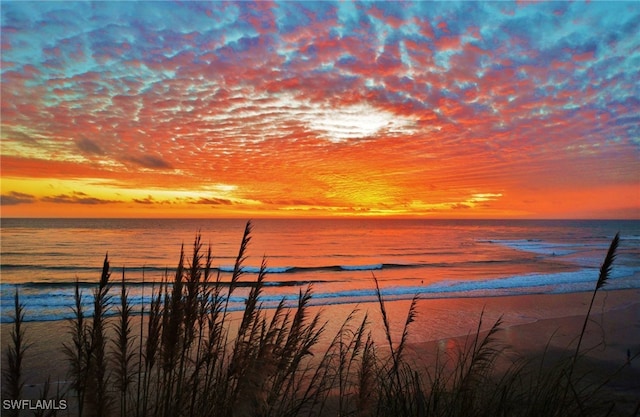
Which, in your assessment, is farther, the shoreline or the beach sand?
the shoreline

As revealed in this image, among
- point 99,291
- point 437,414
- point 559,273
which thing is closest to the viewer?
point 99,291

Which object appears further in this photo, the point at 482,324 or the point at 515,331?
the point at 482,324

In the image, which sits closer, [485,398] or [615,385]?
[485,398]

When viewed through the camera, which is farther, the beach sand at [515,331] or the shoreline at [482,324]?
the shoreline at [482,324]

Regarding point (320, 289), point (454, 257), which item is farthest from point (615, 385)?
point (454, 257)

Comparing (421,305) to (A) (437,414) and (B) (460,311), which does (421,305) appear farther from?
(A) (437,414)

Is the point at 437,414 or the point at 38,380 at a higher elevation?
the point at 437,414

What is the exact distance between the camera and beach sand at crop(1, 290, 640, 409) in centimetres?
834

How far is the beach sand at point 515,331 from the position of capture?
27.3 ft

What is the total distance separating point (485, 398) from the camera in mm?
3584

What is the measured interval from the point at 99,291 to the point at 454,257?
35411 mm

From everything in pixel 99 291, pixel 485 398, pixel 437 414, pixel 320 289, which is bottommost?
pixel 320 289

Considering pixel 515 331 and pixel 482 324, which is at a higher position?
pixel 482 324

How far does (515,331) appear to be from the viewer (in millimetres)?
11773
